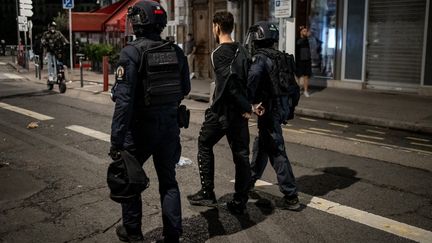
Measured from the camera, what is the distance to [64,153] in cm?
711

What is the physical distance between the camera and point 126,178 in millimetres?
3512

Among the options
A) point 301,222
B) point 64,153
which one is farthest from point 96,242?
point 64,153

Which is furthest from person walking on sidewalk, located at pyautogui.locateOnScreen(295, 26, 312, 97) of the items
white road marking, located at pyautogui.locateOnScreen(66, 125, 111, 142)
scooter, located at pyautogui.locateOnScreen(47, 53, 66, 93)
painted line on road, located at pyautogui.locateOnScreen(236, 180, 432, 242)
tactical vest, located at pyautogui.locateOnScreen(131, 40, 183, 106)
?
tactical vest, located at pyautogui.locateOnScreen(131, 40, 183, 106)

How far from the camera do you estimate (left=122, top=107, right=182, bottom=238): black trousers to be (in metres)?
3.63

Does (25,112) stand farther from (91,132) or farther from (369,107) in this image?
(369,107)

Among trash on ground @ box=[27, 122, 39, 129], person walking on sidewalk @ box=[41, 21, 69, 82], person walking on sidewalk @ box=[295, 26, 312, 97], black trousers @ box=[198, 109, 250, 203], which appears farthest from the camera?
person walking on sidewalk @ box=[41, 21, 69, 82]

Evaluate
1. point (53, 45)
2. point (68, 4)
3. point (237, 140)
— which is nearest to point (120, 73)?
point (237, 140)

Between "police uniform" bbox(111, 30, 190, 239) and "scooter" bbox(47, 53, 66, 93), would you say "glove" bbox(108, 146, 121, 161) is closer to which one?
"police uniform" bbox(111, 30, 190, 239)

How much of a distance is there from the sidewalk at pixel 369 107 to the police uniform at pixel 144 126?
6.86m

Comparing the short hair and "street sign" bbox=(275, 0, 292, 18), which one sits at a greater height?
"street sign" bbox=(275, 0, 292, 18)

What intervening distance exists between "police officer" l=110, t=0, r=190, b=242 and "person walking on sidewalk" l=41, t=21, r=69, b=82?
1124 cm

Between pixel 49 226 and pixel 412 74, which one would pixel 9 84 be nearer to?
pixel 412 74

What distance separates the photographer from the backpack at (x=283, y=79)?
467 cm

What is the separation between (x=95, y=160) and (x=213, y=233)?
2991mm
